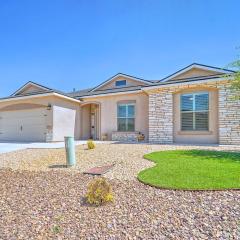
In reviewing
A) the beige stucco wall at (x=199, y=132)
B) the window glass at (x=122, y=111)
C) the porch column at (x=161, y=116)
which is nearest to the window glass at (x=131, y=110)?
the window glass at (x=122, y=111)

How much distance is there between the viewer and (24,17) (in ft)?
34.6

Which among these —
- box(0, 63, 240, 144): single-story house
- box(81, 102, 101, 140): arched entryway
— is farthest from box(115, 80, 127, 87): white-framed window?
box(81, 102, 101, 140): arched entryway

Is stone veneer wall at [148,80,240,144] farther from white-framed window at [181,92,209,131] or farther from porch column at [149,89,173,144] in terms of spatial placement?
white-framed window at [181,92,209,131]

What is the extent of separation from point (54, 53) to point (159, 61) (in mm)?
8601

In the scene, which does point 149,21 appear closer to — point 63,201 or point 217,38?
point 217,38

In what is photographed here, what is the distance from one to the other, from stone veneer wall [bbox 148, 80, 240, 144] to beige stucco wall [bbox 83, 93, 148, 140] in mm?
1433

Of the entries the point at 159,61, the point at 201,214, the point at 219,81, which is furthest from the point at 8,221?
the point at 159,61

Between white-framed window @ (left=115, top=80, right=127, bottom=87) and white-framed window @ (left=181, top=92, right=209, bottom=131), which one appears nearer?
white-framed window @ (left=181, top=92, right=209, bottom=131)

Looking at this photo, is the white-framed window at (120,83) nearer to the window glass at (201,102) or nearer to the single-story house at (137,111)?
the single-story house at (137,111)

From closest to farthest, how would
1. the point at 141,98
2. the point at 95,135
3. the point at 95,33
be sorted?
the point at 95,33 < the point at 141,98 < the point at 95,135

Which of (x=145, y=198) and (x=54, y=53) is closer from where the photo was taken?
(x=145, y=198)

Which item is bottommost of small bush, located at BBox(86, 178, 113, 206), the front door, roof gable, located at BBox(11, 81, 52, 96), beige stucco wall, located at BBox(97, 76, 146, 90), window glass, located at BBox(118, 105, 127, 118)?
small bush, located at BBox(86, 178, 113, 206)

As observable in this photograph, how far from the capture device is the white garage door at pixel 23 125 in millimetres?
15430

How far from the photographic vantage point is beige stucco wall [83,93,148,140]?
48.9ft
